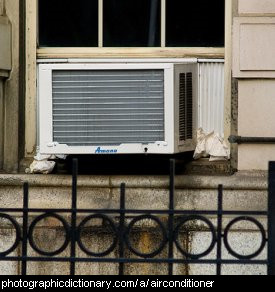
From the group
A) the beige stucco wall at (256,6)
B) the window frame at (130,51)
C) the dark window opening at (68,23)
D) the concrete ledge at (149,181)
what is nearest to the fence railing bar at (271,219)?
the concrete ledge at (149,181)

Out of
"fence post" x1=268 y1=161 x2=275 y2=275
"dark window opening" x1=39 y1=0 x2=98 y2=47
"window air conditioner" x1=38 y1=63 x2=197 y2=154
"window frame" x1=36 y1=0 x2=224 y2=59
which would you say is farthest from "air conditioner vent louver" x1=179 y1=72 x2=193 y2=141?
"fence post" x1=268 y1=161 x2=275 y2=275

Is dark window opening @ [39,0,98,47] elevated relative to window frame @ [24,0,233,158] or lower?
elevated

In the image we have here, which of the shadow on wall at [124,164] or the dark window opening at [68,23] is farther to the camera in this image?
the dark window opening at [68,23]

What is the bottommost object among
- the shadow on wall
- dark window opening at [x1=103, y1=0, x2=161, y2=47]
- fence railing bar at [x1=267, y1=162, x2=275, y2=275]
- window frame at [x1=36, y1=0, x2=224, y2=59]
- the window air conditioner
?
fence railing bar at [x1=267, y1=162, x2=275, y2=275]

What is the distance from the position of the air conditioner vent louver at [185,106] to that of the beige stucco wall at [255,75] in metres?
0.35

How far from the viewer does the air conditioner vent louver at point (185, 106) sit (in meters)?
9.71

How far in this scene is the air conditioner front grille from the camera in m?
9.55

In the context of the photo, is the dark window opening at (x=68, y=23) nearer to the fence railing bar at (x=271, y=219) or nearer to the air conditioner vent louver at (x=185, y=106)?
the air conditioner vent louver at (x=185, y=106)

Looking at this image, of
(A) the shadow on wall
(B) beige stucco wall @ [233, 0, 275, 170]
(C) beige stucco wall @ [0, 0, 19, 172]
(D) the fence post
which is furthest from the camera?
(C) beige stucco wall @ [0, 0, 19, 172]

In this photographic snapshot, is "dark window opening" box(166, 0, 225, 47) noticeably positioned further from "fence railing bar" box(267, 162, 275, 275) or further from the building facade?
"fence railing bar" box(267, 162, 275, 275)

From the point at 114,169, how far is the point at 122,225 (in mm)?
2491

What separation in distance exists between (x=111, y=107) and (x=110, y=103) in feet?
0.10

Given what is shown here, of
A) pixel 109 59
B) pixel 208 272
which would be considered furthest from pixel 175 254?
pixel 109 59

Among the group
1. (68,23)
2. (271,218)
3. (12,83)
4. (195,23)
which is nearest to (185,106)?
(195,23)
